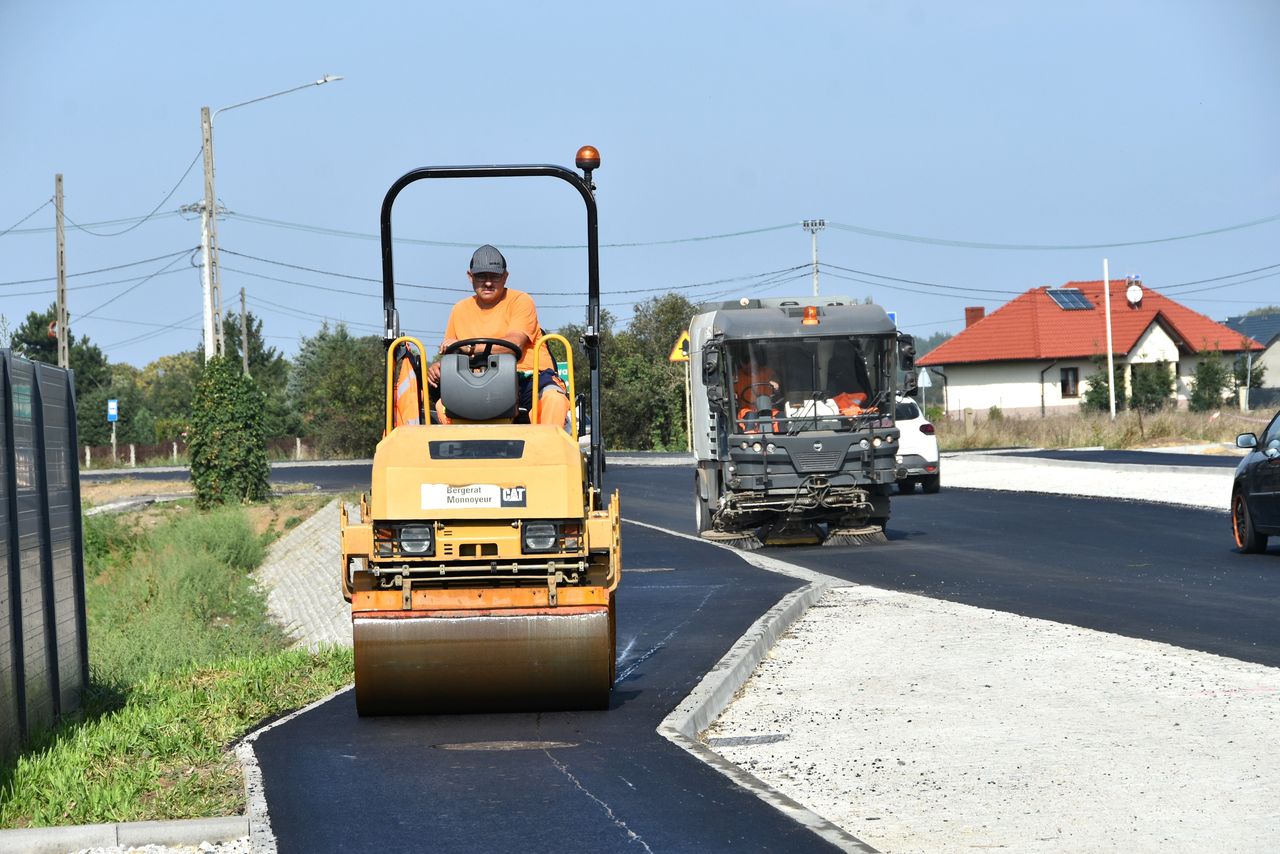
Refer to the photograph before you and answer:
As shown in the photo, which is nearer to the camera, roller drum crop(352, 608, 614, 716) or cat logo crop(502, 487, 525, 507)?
cat logo crop(502, 487, 525, 507)

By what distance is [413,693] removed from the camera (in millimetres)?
9430

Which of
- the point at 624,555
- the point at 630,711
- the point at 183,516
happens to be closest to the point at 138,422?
the point at 183,516

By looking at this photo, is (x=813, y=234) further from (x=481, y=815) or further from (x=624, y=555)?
(x=481, y=815)

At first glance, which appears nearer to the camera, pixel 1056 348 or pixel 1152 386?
pixel 1152 386

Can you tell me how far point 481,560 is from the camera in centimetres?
916

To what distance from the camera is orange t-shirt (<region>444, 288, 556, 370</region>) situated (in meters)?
9.84

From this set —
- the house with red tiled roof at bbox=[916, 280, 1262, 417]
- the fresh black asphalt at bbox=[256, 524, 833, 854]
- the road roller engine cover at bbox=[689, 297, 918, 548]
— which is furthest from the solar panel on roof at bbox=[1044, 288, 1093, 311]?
the fresh black asphalt at bbox=[256, 524, 833, 854]

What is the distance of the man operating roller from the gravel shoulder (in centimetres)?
214

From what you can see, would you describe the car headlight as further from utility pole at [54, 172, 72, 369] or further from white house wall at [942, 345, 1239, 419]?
white house wall at [942, 345, 1239, 419]

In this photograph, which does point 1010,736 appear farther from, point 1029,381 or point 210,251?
point 1029,381

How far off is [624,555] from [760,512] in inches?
78.2

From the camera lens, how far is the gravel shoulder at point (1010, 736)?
6918 mm

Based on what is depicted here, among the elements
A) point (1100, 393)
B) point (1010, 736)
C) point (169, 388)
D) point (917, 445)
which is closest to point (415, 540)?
point (1010, 736)

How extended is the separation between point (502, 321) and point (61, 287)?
4445cm
